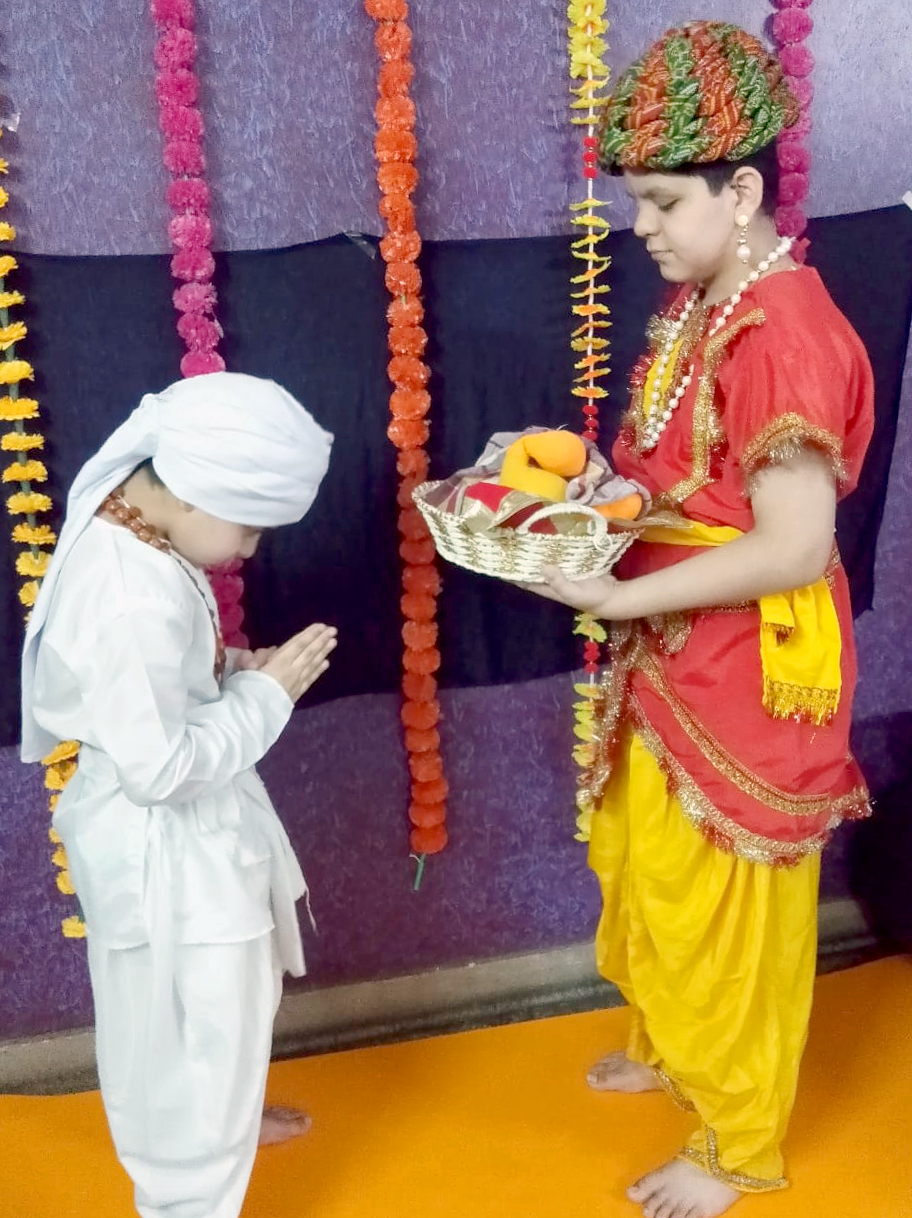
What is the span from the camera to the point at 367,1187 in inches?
61.6

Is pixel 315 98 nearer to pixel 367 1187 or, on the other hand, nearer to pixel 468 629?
pixel 468 629

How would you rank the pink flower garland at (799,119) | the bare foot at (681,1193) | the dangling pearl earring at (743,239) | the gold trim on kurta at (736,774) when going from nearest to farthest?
1. the dangling pearl earring at (743,239)
2. the gold trim on kurta at (736,774)
3. the bare foot at (681,1193)
4. the pink flower garland at (799,119)

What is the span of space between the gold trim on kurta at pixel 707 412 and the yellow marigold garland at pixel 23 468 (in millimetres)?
890

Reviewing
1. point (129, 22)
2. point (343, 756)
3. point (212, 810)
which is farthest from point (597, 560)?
point (129, 22)

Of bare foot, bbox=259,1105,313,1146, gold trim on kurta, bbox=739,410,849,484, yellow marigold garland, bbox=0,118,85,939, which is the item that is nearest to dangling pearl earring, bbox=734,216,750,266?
→ gold trim on kurta, bbox=739,410,849,484

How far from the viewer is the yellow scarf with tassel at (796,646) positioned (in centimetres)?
129

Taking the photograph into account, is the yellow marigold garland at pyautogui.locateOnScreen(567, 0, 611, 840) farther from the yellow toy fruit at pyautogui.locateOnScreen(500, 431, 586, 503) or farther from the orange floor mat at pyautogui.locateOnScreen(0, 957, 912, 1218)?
the orange floor mat at pyautogui.locateOnScreen(0, 957, 912, 1218)

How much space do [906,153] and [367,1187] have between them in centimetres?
184

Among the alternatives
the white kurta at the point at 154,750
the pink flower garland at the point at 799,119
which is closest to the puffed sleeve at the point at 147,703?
the white kurta at the point at 154,750

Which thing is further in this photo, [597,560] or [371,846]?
[371,846]

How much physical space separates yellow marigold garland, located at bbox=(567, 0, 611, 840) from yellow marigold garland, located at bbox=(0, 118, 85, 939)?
798 millimetres

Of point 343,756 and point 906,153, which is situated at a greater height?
point 906,153

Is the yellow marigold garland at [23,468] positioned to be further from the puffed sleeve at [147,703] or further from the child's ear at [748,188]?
the child's ear at [748,188]

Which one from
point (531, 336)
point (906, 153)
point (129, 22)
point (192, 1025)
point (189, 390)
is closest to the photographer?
point (189, 390)
